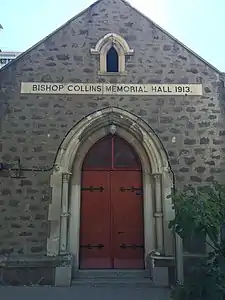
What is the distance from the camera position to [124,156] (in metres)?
8.30

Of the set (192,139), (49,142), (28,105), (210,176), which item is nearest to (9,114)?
(28,105)

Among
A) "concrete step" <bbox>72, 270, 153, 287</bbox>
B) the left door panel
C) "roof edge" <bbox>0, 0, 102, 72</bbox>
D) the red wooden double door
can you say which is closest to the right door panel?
the red wooden double door

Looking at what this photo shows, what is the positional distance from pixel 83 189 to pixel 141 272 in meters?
2.20

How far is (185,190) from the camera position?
775cm

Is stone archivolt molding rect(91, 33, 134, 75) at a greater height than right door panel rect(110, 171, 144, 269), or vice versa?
stone archivolt molding rect(91, 33, 134, 75)

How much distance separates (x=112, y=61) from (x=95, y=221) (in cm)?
383

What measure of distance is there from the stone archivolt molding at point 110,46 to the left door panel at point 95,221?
2528 mm

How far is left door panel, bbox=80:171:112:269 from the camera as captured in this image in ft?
25.3

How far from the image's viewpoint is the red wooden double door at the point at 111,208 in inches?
305

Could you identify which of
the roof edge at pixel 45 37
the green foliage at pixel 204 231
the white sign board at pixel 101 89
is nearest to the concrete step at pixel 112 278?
the green foliage at pixel 204 231

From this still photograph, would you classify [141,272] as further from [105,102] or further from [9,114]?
[9,114]

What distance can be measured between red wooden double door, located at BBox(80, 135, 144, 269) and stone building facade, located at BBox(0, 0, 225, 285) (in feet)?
0.62

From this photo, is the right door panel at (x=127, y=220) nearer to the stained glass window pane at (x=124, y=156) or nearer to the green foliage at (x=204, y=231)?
the stained glass window pane at (x=124, y=156)

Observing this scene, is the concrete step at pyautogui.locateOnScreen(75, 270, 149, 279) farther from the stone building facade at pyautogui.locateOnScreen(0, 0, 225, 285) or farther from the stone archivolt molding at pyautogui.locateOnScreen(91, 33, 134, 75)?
the stone archivolt molding at pyautogui.locateOnScreen(91, 33, 134, 75)
